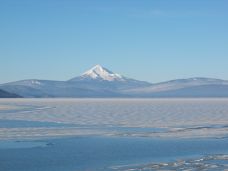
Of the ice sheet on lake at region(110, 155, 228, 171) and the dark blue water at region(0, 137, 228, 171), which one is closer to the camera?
the ice sheet on lake at region(110, 155, 228, 171)

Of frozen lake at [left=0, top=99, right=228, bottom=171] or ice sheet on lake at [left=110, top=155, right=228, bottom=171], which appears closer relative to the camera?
ice sheet on lake at [left=110, top=155, right=228, bottom=171]

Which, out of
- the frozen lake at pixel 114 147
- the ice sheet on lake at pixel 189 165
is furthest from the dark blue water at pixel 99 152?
the ice sheet on lake at pixel 189 165

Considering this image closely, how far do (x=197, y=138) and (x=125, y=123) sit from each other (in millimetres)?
6042

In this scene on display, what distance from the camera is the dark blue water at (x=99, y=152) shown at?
1034cm

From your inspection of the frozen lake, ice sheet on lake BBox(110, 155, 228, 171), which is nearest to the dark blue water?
the frozen lake

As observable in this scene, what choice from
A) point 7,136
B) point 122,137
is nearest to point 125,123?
point 122,137

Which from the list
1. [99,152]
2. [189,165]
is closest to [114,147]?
[99,152]

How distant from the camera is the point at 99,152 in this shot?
1219 cm

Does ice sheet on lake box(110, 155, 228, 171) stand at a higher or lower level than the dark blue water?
lower

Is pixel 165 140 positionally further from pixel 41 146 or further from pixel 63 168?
pixel 63 168

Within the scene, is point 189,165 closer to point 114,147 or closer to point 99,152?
point 99,152

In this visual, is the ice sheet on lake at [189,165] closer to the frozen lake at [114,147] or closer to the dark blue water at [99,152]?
the frozen lake at [114,147]

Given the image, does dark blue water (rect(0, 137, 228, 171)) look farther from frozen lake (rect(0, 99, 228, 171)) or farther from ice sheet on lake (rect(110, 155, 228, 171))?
ice sheet on lake (rect(110, 155, 228, 171))

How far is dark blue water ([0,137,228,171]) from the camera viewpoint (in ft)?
33.9
